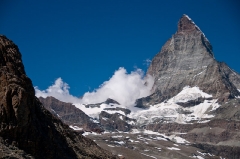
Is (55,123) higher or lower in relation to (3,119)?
higher

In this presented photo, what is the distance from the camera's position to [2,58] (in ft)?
177

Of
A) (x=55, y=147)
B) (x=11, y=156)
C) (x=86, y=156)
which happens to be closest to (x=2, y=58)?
(x=55, y=147)

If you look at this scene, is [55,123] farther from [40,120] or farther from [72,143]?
[40,120]

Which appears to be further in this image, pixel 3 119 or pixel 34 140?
pixel 34 140

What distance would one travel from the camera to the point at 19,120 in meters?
46.6

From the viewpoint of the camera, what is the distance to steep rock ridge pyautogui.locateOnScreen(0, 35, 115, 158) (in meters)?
44.9

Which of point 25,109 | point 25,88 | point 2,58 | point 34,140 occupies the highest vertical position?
point 2,58

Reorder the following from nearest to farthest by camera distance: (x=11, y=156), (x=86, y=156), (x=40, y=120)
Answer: (x=11, y=156) → (x=40, y=120) → (x=86, y=156)

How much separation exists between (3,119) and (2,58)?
11914 millimetres

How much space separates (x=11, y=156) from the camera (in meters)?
40.7

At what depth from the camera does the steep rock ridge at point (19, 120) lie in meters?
44.9

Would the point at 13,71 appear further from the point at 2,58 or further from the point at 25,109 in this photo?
the point at 25,109

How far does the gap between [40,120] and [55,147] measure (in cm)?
549

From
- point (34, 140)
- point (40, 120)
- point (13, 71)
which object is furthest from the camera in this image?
point (40, 120)
